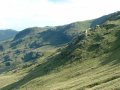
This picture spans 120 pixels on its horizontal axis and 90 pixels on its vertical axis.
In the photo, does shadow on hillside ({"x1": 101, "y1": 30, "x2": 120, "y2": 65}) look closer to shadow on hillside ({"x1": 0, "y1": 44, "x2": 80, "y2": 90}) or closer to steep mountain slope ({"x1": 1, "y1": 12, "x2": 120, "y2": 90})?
steep mountain slope ({"x1": 1, "y1": 12, "x2": 120, "y2": 90})

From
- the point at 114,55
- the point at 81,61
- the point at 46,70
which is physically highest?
the point at 114,55

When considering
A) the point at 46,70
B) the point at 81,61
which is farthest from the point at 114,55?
the point at 46,70

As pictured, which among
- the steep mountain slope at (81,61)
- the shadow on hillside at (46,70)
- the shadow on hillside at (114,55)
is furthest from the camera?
the shadow on hillside at (46,70)

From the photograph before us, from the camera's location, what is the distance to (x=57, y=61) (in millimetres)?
170375

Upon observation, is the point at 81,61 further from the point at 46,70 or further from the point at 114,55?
the point at 114,55

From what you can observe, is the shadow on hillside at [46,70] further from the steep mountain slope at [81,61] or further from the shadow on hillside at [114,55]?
the shadow on hillside at [114,55]

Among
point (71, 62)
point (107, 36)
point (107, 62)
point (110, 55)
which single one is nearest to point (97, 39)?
point (107, 36)

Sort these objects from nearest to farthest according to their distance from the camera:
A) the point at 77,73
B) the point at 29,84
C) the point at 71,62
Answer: the point at 77,73 < the point at 29,84 < the point at 71,62

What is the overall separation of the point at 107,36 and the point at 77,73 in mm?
45201

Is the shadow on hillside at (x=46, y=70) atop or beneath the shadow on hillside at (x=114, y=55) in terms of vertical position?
beneath

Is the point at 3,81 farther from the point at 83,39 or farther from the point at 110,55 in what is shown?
the point at 110,55

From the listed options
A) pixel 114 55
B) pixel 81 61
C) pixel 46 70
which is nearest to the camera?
pixel 114 55

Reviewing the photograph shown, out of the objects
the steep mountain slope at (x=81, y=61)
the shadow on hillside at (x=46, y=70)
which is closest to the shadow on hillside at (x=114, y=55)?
the steep mountain slope at (x=81, y=61)

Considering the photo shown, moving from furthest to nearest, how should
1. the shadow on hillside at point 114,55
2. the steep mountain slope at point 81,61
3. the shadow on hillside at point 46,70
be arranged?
the shadow on hillside at point 46,70 → the steep mountain slope at point 81,61 → the shadow on hillside at point 114,55
